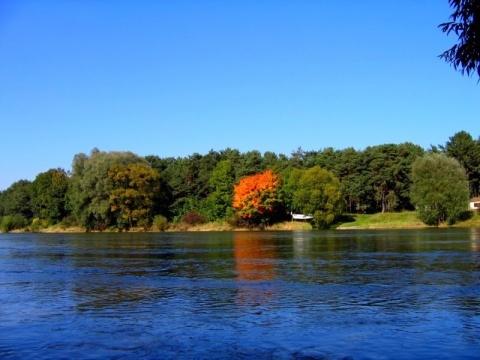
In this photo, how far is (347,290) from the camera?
23.2 m

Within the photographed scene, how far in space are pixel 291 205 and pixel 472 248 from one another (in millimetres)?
68884

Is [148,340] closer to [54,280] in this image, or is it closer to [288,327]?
[288,327]

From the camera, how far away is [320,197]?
104 m

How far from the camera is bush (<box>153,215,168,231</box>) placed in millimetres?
115250

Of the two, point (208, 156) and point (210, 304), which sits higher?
point (208, 156)

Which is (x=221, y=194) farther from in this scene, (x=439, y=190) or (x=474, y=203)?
(x=474, y=203)

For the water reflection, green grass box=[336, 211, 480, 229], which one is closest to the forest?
green grass box=[336, 211, 480, 229]

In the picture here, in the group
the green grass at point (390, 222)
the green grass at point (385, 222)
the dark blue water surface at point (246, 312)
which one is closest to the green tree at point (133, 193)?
the green grass at point (390, 222)

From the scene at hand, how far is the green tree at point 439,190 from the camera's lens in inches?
3629

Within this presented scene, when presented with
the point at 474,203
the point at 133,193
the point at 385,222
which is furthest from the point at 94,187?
the point at 474,203

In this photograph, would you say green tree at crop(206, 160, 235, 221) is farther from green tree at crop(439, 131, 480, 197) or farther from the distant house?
the distant house

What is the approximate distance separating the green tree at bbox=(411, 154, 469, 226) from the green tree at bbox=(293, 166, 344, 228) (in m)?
14.3

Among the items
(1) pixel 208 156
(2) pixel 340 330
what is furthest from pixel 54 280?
(1) pixel 208 156

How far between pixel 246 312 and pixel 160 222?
9835cm
